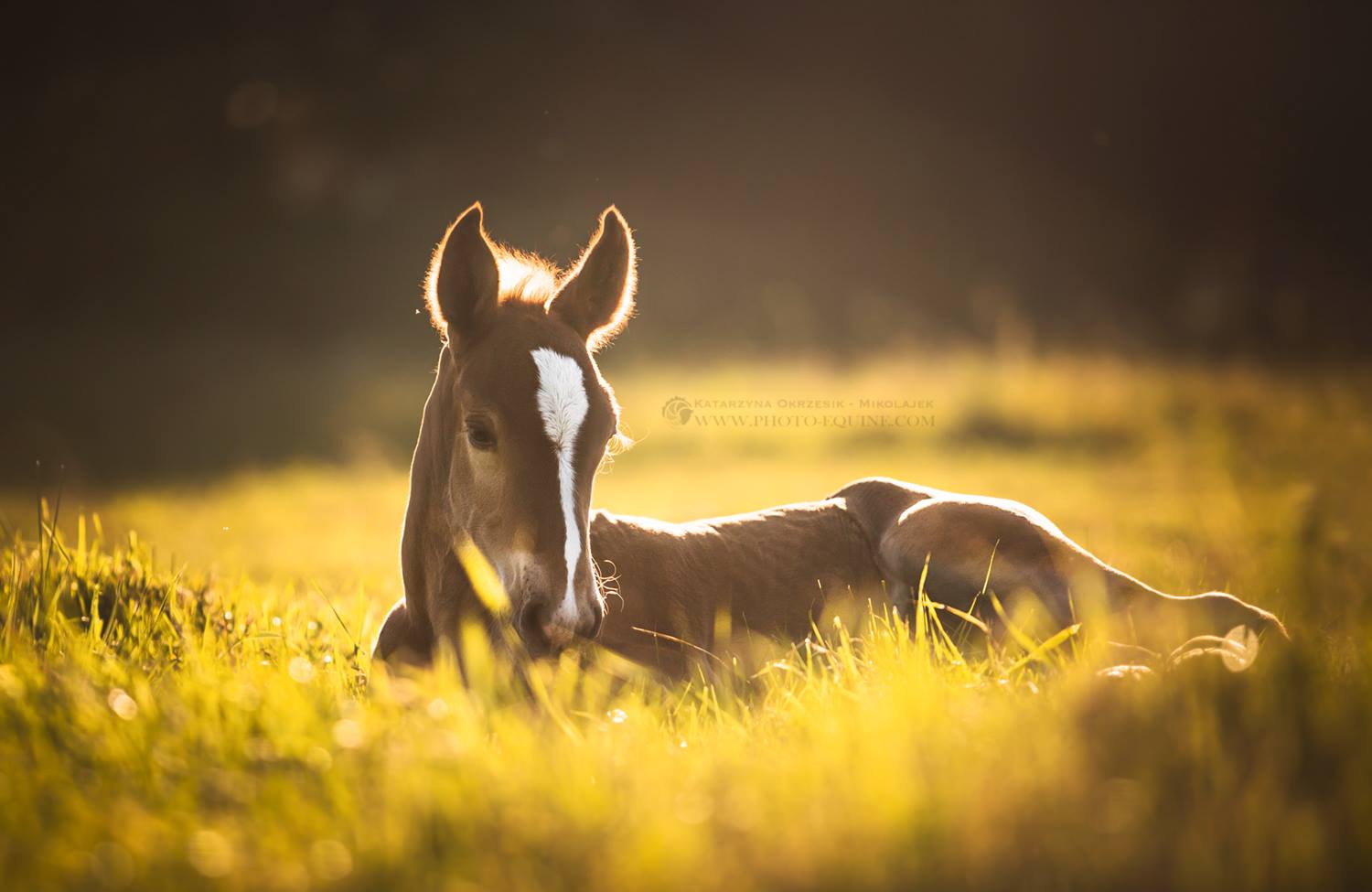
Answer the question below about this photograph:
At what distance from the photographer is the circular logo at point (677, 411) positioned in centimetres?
1675

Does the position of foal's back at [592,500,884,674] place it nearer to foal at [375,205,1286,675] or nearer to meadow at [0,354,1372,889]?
foal at [375,205,1286,675]

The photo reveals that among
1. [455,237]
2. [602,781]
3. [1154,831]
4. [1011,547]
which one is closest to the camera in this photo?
[1154,831]

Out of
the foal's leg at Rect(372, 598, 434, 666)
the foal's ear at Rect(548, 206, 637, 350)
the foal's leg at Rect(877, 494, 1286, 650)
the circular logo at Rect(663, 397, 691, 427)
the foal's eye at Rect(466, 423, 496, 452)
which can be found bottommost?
the circular logo at Rect(663, 397, 691, 427)

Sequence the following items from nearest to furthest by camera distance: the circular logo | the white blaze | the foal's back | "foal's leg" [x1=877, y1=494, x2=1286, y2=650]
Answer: the white blaze → "foal's leg" [x1=877, y1=494, x2=1286, y2=650] → the foal's back → the circular logo

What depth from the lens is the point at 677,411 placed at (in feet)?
55.9

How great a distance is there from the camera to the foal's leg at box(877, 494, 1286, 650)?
4.41 m

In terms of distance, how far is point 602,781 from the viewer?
2594 mm

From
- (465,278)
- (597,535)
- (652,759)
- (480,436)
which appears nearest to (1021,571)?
(597,535)

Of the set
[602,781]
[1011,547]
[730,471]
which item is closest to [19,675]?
[602,781]

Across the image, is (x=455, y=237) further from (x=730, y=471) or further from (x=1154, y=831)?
(x=730, y=471)

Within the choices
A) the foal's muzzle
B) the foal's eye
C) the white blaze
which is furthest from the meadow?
the foal's eye

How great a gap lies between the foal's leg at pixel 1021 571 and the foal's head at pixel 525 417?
2.06 meters

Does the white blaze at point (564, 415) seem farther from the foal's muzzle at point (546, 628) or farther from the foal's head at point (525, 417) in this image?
the foal's muzzle at point (546, 628)

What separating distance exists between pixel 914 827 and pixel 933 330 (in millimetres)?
20780
